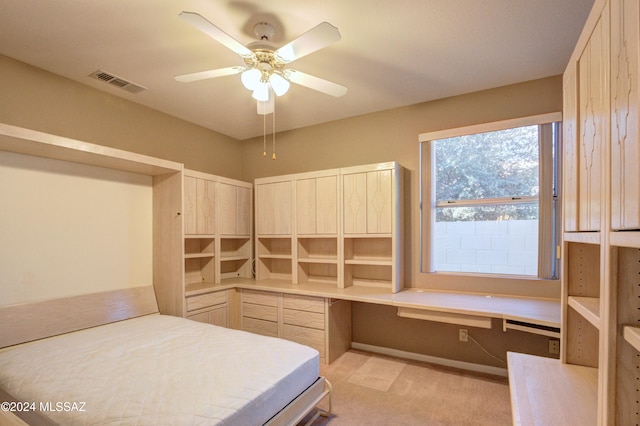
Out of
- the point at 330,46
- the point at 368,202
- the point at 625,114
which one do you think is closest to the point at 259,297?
the point at 368,202

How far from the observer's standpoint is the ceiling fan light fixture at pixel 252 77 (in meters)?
1.96

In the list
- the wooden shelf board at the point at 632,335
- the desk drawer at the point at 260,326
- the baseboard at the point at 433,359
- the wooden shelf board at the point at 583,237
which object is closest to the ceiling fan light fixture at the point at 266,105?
the wooden shelf board at the point at 583,237

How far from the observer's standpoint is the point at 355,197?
3230mm

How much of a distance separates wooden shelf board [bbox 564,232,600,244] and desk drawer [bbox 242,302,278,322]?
273cm

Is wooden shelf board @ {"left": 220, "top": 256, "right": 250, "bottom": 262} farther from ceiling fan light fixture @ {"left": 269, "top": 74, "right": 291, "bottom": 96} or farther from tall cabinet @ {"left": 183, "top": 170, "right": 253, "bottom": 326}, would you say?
ceiling fan light fixture @ {"left": 269, "top": 74, "right": 291, "bottom": 96}

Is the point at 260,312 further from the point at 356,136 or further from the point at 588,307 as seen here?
the point at 588,307

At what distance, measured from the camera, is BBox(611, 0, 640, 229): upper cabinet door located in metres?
0.76

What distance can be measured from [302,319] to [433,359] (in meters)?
1.42

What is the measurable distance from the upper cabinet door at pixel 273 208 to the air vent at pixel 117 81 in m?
1.65

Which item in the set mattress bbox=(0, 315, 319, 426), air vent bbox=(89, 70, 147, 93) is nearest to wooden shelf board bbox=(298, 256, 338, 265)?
mattress bbox=(0, 315, 319, 426)

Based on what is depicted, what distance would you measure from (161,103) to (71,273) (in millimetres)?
1872

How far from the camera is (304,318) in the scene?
125 inches

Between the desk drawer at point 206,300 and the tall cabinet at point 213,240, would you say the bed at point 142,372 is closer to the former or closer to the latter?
the desk drawer at point 206,300

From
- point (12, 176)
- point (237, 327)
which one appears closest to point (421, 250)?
point (237, 327)
